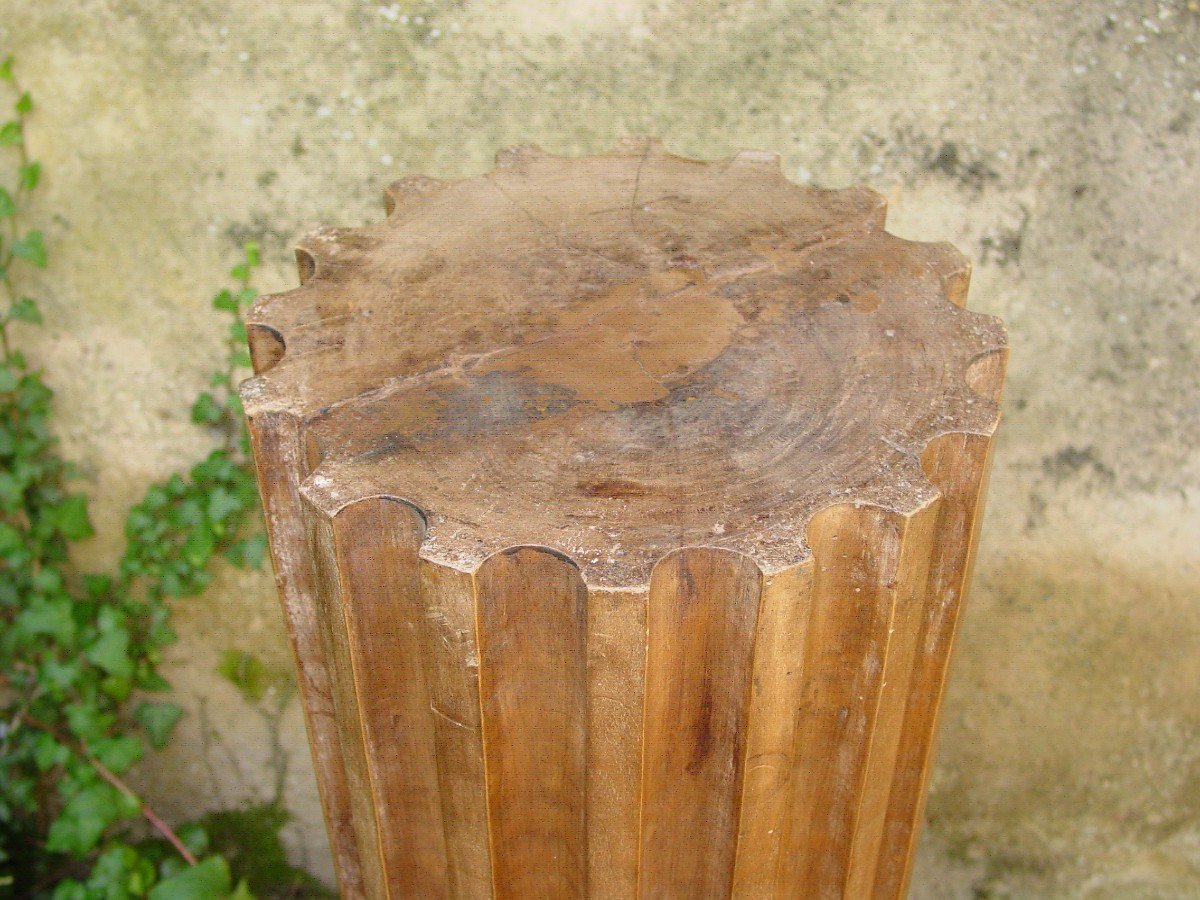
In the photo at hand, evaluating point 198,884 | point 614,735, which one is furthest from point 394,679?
point 198,884

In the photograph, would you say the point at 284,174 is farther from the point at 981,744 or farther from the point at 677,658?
the point at 981,744

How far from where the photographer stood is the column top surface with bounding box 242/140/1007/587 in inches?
56.0

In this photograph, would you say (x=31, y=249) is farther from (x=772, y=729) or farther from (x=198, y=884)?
(x=772, y=729)

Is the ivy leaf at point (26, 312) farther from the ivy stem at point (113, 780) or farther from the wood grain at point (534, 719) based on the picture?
the wood grain at point (534, 719)

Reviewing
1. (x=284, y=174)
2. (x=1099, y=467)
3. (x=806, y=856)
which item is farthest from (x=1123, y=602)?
(x=284, y=174)

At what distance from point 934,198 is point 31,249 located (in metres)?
2.01

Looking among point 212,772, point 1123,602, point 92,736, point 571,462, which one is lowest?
point 212,772

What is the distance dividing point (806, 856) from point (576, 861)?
1.06ft

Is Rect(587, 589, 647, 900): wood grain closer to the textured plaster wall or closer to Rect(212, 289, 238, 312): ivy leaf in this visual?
the textured plaster wall

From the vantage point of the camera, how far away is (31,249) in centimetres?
285

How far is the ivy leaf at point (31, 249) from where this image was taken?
2844 mm

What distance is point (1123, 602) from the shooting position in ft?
9.20

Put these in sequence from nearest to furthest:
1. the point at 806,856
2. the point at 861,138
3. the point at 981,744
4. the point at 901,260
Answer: the point at 806,856, the point at 901,260, the point at 861,138, the point at 981,744

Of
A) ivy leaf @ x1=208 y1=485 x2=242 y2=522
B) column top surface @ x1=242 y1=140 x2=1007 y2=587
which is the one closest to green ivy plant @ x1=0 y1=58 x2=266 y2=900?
ivy leaf @ x1=208 y1=485 x2=242 y2=522
